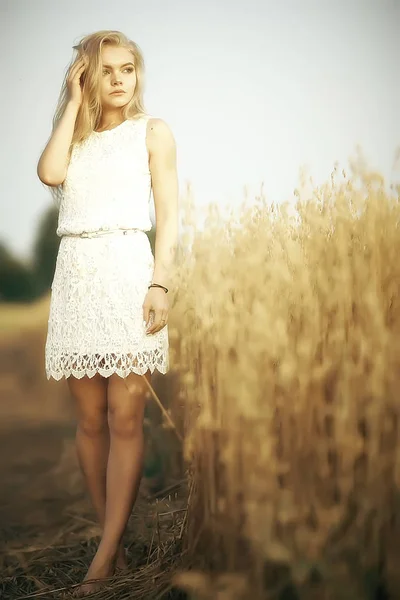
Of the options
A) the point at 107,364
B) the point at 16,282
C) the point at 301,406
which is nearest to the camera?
→ the point at 301,406

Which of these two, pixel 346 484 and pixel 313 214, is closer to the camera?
pixel 346 484

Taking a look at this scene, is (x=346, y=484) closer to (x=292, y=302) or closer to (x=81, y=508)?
(x=292, y=302)

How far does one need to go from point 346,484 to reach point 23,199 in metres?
1.22

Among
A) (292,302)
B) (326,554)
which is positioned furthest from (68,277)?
(326,554)

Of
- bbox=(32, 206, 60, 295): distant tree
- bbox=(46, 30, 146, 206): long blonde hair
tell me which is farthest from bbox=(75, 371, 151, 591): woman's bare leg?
bbox=(46, 30, 146, 206): long blonde hair

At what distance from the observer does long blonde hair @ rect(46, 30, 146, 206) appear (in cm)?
182

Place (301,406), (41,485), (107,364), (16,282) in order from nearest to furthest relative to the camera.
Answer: (301,406)
(107,364)
(16,282)
(41,485)

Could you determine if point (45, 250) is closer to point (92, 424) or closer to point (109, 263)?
point (109, 263)

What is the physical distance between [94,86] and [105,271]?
487mm

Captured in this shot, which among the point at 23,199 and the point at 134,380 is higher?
the point at 23,199

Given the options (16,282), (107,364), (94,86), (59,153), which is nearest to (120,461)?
(107,364)

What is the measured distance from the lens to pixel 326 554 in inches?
53.3

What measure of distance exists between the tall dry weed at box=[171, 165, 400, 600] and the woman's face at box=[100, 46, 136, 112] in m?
0.41

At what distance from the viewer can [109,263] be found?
1723 mm
